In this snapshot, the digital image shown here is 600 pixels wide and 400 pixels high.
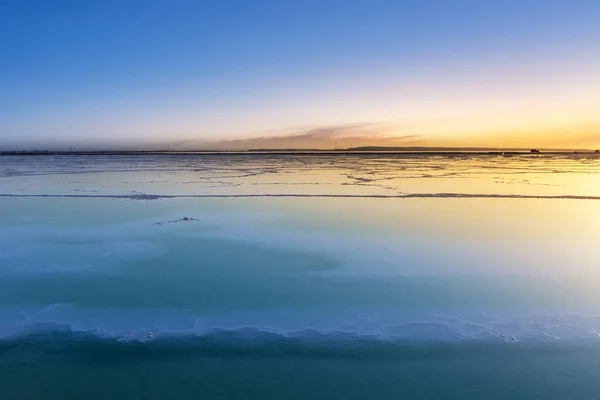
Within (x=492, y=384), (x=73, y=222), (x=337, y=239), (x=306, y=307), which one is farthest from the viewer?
(x=73, y=222)

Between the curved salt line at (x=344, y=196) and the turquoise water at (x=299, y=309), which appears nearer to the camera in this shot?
the turquoise water at (x=299, y=309)

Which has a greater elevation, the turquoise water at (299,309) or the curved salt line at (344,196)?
the curved salt line at (344,196)

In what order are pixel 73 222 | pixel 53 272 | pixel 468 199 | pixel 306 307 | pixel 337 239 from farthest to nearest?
pixel 468 199
pixel 73 222
pixel 337 239
pixel 53 272
pixel 306 307

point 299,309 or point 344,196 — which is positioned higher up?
point 344,196

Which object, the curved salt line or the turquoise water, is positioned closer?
the turquoise water

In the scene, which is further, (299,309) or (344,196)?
(344,196)

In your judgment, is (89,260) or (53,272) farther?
(89,260)

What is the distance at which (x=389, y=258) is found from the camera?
22.7 feet

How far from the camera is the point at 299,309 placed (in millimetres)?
Result: 4941

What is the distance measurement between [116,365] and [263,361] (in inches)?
46.8

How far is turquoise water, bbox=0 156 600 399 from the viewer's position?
11.6 ft

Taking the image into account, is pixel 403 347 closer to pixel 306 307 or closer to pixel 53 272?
pixel 306 307

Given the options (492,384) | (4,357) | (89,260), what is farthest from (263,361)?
(89,260)

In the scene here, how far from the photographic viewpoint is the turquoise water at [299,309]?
3.55m
